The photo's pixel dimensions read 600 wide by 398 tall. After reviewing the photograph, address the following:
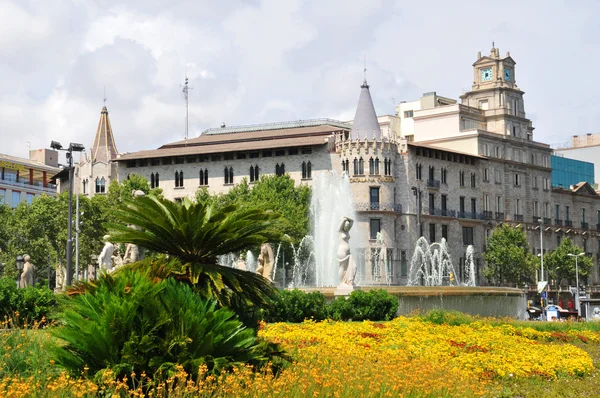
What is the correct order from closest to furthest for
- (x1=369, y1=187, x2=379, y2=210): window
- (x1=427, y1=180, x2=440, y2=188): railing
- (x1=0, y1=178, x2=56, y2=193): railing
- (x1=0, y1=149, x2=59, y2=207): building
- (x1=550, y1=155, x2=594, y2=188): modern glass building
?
(x1=369, y1=187, x2=379, y2=210): window
(x1=427, y1=180, x2=440, y2=188): railing
(x1=0, y1=149, x2=59, y2=207): building
(x1=0, y1=178, x2=56, y2=193): railing
(x1=550, y1=155, x2=594, y2=188): modern glass building

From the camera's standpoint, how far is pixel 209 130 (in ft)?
358

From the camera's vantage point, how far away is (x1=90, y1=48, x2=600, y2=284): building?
90.0 meters

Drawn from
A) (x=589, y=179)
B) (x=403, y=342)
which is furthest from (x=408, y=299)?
(x=589, y=179)

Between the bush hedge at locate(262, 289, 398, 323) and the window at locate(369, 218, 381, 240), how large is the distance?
5694 centimetres

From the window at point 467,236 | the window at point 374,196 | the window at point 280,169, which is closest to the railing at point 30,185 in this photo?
the window at point 280,169

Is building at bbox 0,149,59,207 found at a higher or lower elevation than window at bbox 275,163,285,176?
higher

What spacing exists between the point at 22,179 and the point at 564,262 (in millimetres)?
66436

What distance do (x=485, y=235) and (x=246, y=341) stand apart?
90.8m

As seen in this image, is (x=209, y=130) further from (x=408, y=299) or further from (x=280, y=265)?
(x=408, y=299)

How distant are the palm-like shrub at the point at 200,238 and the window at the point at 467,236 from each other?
85039 mm

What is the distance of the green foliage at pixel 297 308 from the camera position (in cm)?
2944

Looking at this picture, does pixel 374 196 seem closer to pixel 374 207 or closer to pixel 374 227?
pixel 374 207

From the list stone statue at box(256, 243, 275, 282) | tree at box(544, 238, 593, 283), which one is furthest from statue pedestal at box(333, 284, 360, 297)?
tree at box(544, 238, 593, 283)

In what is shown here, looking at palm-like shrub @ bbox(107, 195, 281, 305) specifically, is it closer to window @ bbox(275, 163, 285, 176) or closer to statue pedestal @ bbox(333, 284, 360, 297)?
statue pedestal @ bbox(333, 284, 360, 297)
